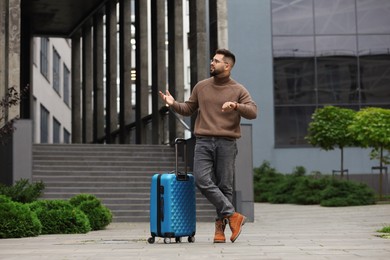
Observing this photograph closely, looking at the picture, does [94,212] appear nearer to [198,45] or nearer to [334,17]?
[198,45]

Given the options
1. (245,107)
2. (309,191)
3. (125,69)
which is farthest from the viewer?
(125,69)

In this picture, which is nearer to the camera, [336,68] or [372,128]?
[372,128]

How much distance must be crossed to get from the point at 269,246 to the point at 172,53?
16496 millimetres

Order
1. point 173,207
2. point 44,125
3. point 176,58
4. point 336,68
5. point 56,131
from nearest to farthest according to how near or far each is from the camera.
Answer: point 173,207 → point 176,58 → point 336,68 → point 44,125 → point 56,131

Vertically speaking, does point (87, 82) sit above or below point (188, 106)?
above

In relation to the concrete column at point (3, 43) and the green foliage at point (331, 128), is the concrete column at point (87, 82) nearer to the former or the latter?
the green foliage at point (331, 128)

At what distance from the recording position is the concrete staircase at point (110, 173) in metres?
17.5

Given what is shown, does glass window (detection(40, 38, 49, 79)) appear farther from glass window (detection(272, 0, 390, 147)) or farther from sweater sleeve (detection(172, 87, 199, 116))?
sweater sleeve (detection(172, 87, 199, 116))

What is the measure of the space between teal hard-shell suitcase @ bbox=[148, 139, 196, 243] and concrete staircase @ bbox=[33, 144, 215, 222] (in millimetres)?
7716

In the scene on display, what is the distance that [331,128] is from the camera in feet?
94.8

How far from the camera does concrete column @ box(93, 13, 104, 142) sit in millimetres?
37125

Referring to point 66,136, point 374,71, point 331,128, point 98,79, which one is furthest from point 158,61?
point 66,136

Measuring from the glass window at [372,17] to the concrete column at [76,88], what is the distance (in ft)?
43.5

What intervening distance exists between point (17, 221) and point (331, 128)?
18974 millimetres
